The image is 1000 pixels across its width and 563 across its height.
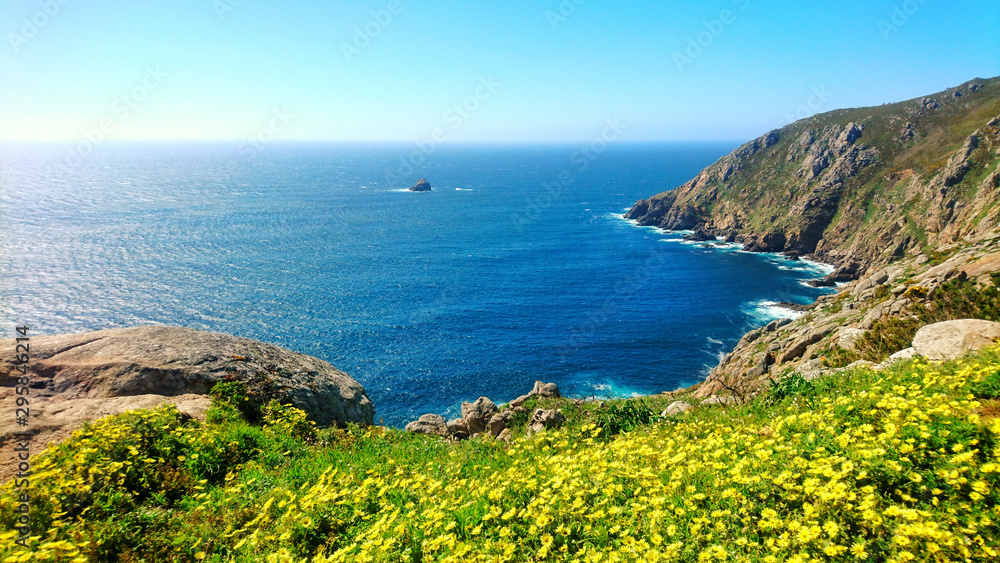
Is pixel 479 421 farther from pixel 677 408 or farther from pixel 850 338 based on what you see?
pixel 850 338


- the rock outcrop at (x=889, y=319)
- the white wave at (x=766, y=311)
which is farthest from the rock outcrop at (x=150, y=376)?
the white wave at (x=766, y=311)

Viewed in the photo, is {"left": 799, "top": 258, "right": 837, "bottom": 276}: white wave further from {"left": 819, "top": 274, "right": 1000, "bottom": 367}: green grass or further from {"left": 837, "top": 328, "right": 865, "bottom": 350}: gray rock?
{"left": 819, "top": 274, "right": 1000, "bottom": 367}: green grass

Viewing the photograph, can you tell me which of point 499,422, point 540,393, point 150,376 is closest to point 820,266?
point 540,393

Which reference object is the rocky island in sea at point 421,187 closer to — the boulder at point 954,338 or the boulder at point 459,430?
the boulder at point 459,430

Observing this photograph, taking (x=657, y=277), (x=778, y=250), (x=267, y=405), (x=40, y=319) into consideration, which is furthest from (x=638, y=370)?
(x=40, y=319)

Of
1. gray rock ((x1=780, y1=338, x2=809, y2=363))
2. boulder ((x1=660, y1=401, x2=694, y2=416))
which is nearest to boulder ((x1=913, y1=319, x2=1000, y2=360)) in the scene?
boulder ((x1=660, y1=401, x2=694, y2=416))

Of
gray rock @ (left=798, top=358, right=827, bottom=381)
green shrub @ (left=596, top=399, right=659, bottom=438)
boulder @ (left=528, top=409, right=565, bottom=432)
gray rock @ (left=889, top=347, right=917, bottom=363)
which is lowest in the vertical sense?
boulder @ (left=528, top=409, right=565, bottom=432)

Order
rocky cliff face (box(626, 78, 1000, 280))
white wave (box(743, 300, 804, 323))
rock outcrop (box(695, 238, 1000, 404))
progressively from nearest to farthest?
1. rock outcrop (box(695, 238, 1000, 404))
2. white wave (box(743, 300, 804, 323))
3. rocky cliff face (box(626, 78, 1000, 280))
